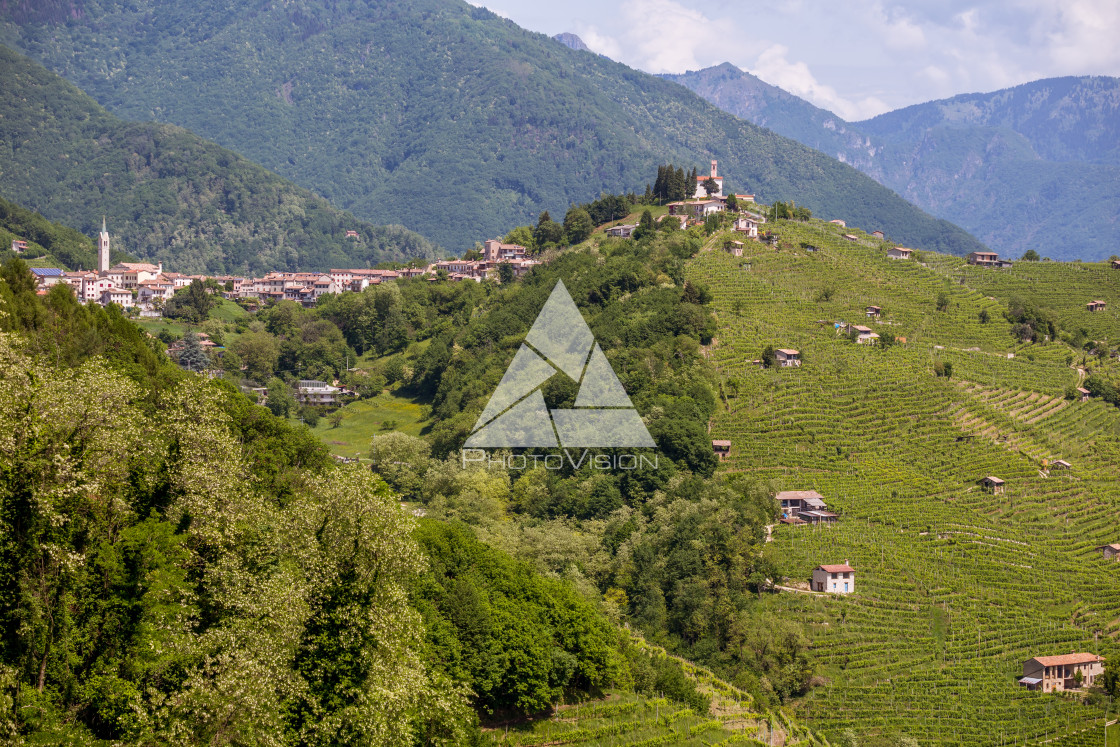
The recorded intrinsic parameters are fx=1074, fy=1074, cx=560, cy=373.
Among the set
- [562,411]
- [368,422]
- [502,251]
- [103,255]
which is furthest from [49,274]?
[562,411]

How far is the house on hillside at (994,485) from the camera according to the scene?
179 feet

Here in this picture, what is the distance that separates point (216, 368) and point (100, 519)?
5828 cm

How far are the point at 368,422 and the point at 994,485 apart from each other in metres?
40.8

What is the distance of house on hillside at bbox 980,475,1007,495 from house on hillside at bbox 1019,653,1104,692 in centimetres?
1287

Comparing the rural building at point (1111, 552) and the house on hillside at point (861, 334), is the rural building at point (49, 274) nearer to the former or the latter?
the house on hillside at point (861, 334)

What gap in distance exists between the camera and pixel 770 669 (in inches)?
1581

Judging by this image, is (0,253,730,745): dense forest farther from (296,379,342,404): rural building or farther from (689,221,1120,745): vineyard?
(296,379,342,404): rural building

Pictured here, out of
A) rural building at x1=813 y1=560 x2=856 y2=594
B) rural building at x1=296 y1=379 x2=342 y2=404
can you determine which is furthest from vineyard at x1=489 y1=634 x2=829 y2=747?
rural building at x1=296 y1=379 x2=342 y2=404

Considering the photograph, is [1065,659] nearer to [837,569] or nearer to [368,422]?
[837,569]

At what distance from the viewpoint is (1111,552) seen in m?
51.2

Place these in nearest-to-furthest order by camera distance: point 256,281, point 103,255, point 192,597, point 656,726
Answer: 1. point 192,597
2. point 656,726
3. point 256,281
4. point 103,255

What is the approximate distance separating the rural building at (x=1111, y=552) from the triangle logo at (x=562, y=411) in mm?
22317

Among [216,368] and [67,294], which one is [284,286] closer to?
[216,368]

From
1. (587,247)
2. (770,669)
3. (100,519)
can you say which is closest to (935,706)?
(770,669)
